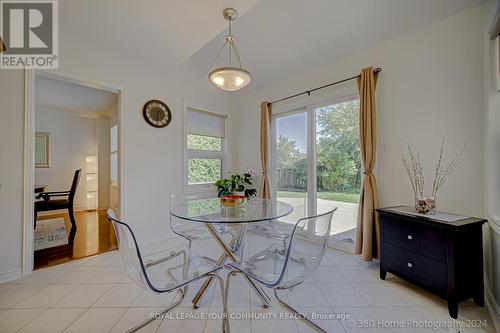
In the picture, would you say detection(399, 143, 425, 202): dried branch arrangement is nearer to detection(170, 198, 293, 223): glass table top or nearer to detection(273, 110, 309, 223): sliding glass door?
detection(273, 110, 309, 223): sliding glass door

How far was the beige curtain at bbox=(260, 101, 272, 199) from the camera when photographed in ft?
12.0

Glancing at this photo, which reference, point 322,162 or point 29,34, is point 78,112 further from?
point 322,162

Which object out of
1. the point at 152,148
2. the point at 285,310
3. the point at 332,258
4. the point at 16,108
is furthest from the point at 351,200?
the point at 16,108

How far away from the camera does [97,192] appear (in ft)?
18.8

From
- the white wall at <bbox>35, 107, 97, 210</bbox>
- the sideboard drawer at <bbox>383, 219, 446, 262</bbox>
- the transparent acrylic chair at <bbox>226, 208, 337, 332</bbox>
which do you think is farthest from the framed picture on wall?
the sideboard drawer at <bbox>383, 219, 446, 262</bbox>

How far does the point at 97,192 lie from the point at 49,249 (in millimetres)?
3258

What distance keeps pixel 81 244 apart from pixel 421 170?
14.6ft

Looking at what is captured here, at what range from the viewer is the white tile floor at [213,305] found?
58.2 inches

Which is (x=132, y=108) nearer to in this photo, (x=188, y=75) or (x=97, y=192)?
(x=188, y=75)

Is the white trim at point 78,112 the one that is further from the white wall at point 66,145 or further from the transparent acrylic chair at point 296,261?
the transparent acrylic chair at point 296,261

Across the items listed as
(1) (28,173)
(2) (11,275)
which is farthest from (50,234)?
(1) (28,173)

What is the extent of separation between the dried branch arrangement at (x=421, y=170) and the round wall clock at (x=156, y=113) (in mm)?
3202

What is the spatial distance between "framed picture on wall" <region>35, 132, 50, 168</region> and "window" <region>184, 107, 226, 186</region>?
159 inches

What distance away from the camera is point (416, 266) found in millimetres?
1805
